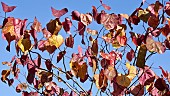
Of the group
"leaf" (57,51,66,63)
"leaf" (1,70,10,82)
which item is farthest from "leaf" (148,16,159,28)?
"leaf" (1,70,10,82)

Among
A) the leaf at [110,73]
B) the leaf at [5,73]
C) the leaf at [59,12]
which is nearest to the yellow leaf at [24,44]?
the leaf at [59,12]

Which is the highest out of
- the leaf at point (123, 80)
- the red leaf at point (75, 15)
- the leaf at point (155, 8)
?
the red leaf at point (75, 15)

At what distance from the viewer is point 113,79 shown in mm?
1635

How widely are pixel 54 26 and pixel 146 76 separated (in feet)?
1.78

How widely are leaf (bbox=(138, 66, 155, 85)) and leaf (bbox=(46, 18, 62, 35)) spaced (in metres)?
0.49

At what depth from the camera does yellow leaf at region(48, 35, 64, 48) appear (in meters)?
1.73

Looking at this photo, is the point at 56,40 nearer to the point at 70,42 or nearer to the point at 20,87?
the point at 70,42

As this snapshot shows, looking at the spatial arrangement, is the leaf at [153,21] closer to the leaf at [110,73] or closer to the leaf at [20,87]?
the leaf at [110,73]

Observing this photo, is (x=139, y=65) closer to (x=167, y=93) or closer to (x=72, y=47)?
(x=167, y=93)

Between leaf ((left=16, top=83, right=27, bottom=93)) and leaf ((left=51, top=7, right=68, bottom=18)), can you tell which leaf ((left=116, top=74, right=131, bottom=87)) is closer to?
leaf ((left=51, top=7, right=68, bottom=18))

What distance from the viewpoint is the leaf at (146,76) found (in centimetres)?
174

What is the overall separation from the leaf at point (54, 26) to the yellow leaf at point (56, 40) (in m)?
0.03

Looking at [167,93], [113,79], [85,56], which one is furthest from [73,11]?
[167,93]

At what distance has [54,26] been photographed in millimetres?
1693
